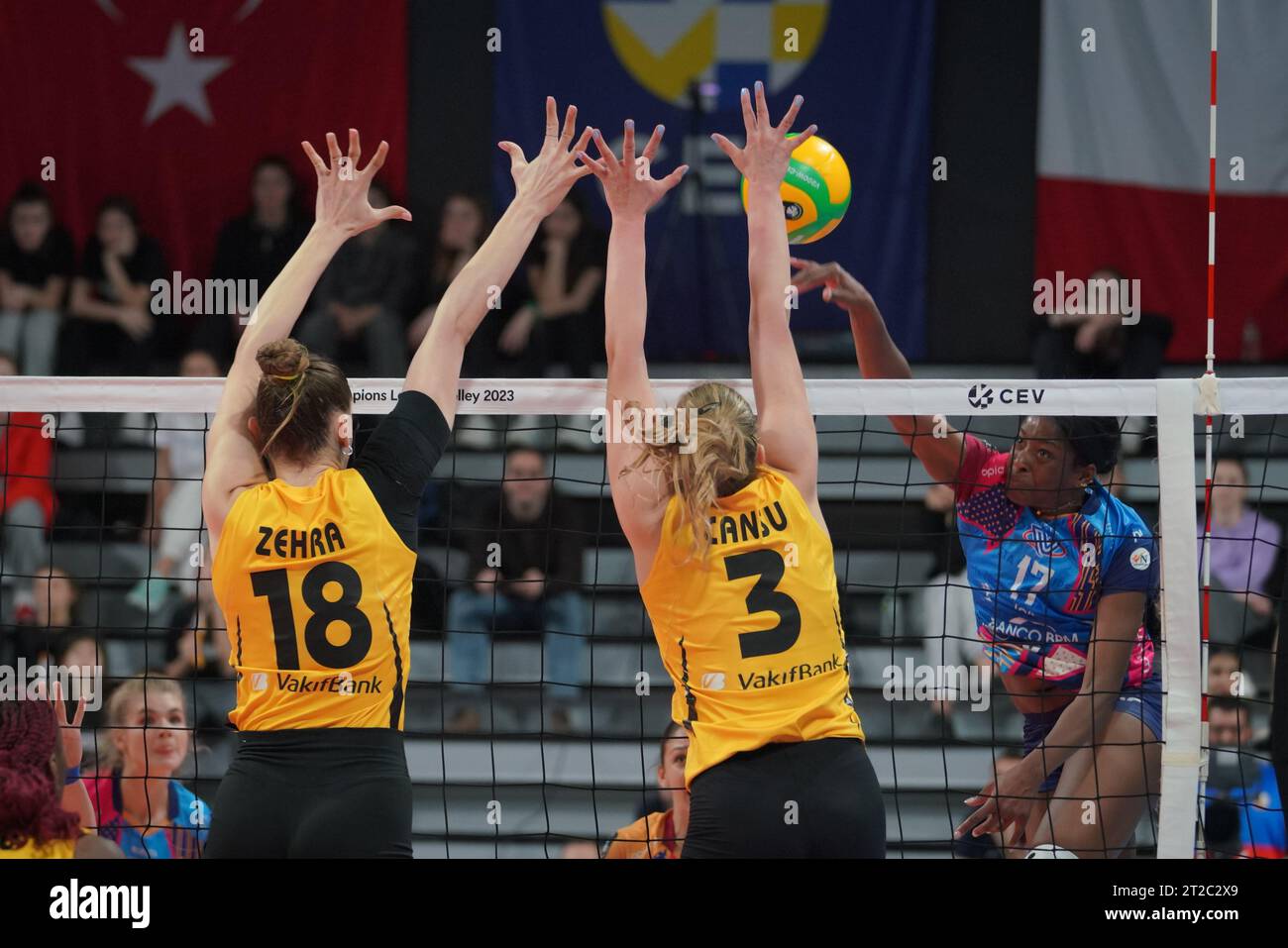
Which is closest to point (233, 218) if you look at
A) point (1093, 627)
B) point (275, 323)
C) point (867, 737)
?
point (867, 737)

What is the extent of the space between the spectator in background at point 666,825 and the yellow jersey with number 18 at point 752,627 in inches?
69.7

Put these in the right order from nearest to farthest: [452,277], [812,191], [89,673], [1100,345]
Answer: [812,191]
[89,673]
[1100,345]
[452,277]

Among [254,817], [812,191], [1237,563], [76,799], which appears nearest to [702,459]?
[254,817]

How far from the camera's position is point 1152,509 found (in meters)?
9.20

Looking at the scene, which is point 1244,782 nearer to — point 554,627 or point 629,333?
point 554,627

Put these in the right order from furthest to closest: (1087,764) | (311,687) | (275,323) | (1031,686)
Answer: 1. (1031,686)
2. (1087,764)
3. (275,323)
4. (311,687)

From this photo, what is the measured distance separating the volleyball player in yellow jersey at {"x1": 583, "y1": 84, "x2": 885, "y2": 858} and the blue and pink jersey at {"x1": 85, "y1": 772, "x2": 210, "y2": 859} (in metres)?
2.61

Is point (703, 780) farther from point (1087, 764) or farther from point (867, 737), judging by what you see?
point (867, 737)

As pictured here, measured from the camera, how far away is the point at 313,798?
141 inches

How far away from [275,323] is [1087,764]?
2991mm

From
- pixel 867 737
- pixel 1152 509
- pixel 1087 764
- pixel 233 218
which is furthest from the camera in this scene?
pixel 233 218

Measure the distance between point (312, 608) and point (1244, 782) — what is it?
5.80m

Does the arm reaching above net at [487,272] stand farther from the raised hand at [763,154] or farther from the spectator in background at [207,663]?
the spectator in background at [207,663]

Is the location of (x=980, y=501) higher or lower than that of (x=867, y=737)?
higher
